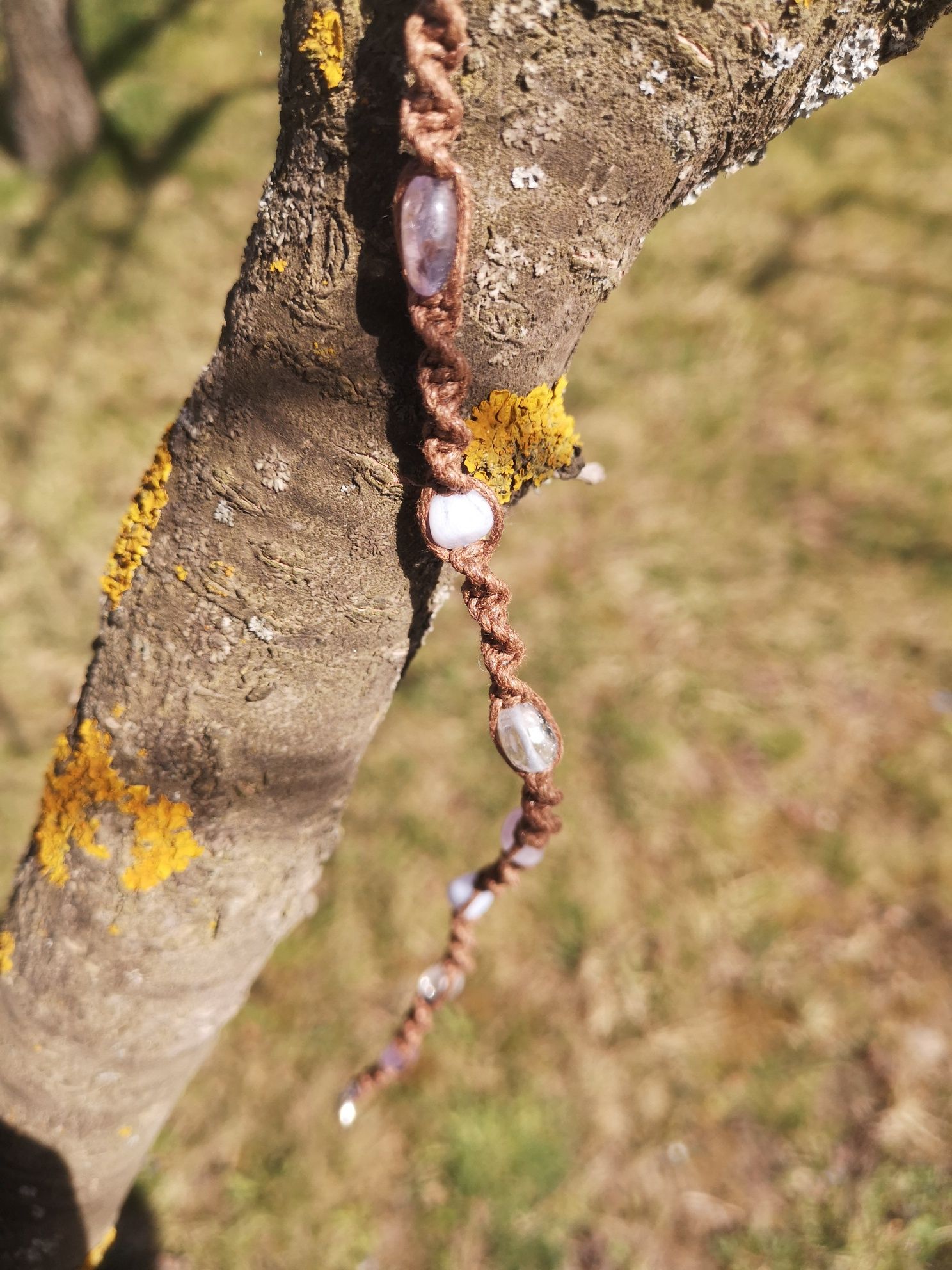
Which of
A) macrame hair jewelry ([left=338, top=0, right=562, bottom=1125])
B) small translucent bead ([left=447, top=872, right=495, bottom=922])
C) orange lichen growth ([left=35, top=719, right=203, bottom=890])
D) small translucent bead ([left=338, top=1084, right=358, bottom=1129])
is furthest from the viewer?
small translucent bead ([left=338, top=1084, right=358, bottom=1129])

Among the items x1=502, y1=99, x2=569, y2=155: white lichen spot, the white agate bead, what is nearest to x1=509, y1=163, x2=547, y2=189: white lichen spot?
x1=502, y1=99, x2=569, y2=155: white lichen spot

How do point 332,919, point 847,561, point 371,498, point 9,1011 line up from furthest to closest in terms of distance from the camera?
point 847,561 → point 332,919 → point 9,1011 → point 371,498

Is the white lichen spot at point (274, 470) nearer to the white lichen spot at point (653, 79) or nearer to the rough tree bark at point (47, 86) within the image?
the white lichen spot at point (653, 79)

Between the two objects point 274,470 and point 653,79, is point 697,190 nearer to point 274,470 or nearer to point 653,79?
point 653,79

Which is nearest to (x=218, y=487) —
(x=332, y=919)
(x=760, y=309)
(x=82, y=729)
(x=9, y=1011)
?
(x=82, y=729)

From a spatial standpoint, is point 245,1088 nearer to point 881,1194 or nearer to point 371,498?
point 881,1194


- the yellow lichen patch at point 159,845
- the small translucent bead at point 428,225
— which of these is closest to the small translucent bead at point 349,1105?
the yellow lichen patch at point 159,845

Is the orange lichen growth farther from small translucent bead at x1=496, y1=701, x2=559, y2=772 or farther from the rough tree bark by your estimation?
the rough tree bark
